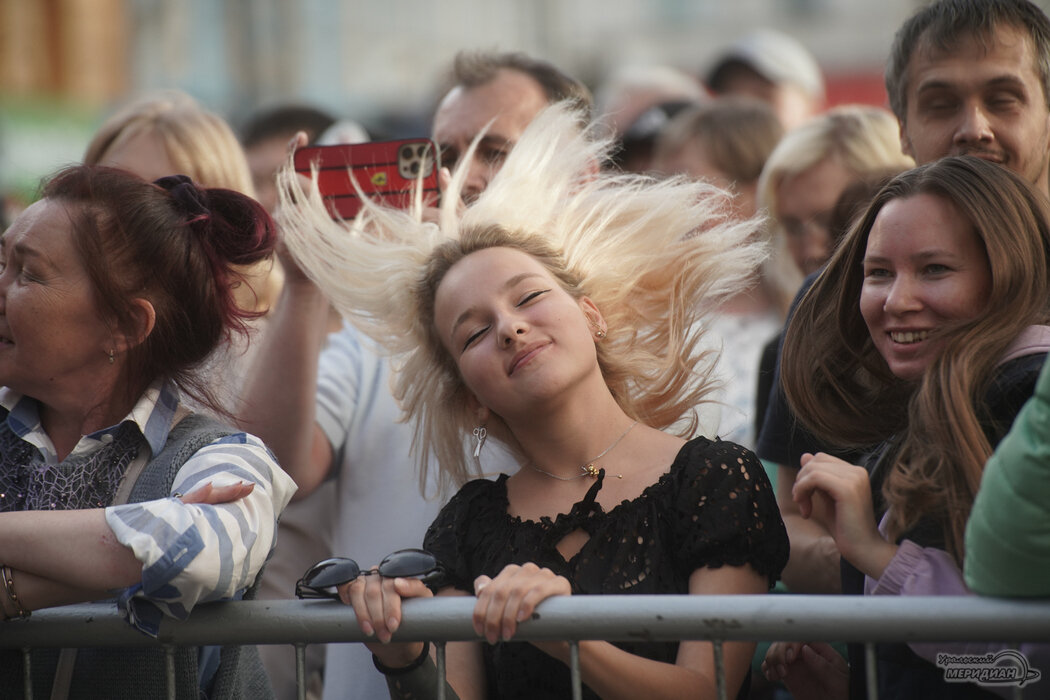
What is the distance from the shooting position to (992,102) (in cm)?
276

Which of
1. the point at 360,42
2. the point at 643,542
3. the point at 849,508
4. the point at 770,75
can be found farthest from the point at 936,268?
the point at 360,42

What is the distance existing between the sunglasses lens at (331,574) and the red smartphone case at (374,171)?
1.25 metres

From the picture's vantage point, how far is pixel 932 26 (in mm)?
2836

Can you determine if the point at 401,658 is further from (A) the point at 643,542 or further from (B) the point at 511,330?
(B) the point at 511,330

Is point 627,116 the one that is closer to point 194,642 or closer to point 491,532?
point 491,532

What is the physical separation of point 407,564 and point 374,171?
1357 mm

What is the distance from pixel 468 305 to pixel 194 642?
3.05 ft

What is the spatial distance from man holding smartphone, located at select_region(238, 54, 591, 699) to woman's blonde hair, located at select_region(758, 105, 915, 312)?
1.07m

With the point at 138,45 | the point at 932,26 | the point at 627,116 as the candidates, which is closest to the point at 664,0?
the point at 138,45

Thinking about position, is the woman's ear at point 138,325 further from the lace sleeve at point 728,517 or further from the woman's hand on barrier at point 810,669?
the woman's hand on barrier at point 810,669

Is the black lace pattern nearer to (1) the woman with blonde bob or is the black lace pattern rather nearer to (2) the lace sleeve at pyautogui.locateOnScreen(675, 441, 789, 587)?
(2) the lace sleeve at pyautogui.locateOnScreen(675, 441, 789, 587)

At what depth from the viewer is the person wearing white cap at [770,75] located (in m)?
6.38

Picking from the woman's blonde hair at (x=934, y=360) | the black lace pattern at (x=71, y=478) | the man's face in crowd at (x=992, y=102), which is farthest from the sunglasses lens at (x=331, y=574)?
the man's face in crowd at (x=992, y=102)

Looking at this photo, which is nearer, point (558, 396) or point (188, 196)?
point (558, 396)
